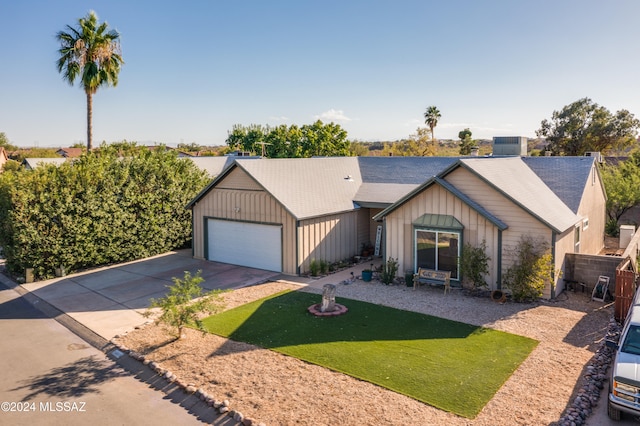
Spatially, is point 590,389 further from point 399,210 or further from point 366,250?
point 366,250

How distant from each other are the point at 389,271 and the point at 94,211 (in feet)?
43.1

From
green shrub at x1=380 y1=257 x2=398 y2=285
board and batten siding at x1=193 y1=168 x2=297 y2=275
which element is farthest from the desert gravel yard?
board and batten siding at x1=193 y1=168 x2=297 y2=275

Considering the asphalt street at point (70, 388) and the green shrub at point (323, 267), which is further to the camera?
the green shrub at point (323, 267)

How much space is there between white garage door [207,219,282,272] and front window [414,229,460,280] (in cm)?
589

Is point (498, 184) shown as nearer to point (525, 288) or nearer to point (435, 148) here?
point (525, 288)

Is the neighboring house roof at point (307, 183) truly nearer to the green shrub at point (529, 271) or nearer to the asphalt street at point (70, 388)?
the green shrub at point (529, 271)

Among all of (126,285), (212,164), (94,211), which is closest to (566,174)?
(126,285)

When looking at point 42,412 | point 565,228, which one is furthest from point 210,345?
point 565,228

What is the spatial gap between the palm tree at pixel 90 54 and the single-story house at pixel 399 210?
1171 centimetres

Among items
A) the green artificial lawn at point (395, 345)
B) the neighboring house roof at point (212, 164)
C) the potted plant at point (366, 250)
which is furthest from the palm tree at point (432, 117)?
the green artificial lawn at point (395, 345)

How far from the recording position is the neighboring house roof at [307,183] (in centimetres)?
1931

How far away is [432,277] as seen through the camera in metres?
16.5

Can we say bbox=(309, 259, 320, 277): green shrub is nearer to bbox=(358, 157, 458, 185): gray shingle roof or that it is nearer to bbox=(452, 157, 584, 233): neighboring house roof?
bbox=(452, 157, 584, 233): neighboring house roof

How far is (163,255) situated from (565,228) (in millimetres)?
18430
